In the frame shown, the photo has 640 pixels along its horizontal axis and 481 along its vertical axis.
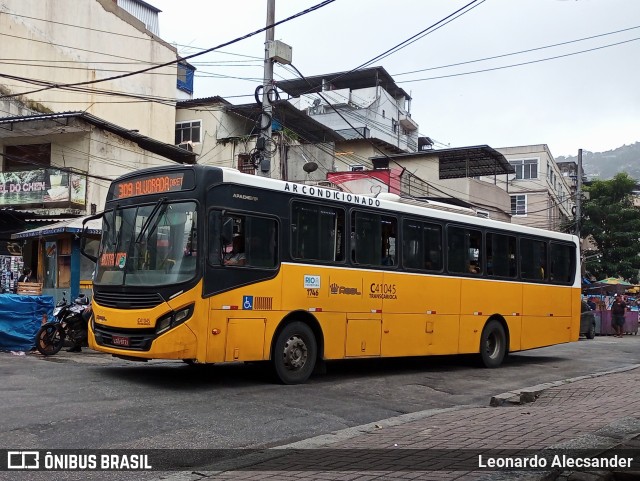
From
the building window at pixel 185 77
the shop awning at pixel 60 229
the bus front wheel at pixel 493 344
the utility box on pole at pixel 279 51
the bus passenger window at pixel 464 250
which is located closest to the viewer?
the bus passenger window at pixel 464 250

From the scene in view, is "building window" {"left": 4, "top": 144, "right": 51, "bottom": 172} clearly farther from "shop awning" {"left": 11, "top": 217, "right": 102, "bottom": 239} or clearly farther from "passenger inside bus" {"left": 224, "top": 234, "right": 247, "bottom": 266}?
"passenger inside bus" {"left": 224, "top": 234, "right": 247, "bottom": 266}

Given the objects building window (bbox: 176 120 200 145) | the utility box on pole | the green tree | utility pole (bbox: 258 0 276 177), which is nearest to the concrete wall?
building window (bbox: 176 120 200 145)

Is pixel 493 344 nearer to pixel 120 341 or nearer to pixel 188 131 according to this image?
pixel 120 341

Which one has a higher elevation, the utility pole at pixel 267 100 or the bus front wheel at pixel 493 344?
the utility pole at pixel 267 100

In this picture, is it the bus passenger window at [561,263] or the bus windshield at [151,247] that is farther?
the bus passenger window at [561,263]

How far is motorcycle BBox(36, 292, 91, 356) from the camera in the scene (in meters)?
12.3

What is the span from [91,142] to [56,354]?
1330cm

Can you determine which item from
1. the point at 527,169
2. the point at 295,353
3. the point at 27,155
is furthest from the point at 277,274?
the point at 527,169

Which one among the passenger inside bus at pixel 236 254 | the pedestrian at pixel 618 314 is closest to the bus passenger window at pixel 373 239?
the passenger inside bus at pixel 236 254

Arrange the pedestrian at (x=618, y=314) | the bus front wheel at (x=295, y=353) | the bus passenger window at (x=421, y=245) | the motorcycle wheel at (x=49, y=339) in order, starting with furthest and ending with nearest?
1. the pedestrian at (x=618, y=314)
2. the motorcycle wheel at (x=49, y=339)
3. the bus passenger window at (x=421, y=245)
4. the bus front wheel at (x=295, y=353)

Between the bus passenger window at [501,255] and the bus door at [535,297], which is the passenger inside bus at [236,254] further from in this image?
the bus door at [535,297]

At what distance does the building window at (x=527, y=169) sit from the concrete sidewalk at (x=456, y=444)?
43.4 meters

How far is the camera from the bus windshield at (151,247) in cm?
853

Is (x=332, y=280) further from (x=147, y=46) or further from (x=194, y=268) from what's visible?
(x=147, y=46)
